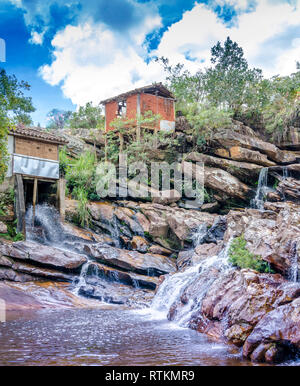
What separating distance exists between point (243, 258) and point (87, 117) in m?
28.7

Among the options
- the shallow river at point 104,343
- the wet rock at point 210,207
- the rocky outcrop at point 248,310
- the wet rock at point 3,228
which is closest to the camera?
the shallow river at point 104,343

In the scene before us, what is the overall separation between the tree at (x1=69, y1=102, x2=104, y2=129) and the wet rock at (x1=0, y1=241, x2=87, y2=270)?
2210 cm

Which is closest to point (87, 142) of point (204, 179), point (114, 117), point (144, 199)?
point (114, 117)

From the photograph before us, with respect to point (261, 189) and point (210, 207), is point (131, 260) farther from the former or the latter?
point (261, 189)

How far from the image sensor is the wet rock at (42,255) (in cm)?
1504

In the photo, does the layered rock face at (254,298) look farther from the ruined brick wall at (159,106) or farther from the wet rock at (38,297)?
the ruined brick wall at (159,106)

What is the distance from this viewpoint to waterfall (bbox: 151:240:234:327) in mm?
10414

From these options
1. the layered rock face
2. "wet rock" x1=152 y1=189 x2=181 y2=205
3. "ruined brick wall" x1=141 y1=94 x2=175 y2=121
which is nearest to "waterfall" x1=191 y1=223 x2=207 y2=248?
"wet rock" x1=152 y1=189 x2=181 y2=205

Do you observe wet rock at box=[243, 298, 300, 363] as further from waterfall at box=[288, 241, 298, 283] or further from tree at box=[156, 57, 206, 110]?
tree at box=[156, 57, 206, 110]

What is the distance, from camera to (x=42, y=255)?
15273 mm

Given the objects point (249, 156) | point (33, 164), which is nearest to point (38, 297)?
point (33, 164)

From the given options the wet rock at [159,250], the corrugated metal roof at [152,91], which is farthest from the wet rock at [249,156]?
the wet rock at [159,250]

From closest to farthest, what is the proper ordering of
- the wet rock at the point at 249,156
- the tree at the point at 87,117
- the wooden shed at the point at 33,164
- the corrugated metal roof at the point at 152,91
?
the wooden shed at the point at 33,164 → the wet rock at the point at 249,156 → the corrugated metal roof at the point at 152,91 → the tree at the point at 87,117

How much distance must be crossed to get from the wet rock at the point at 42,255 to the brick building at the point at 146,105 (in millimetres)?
15068
